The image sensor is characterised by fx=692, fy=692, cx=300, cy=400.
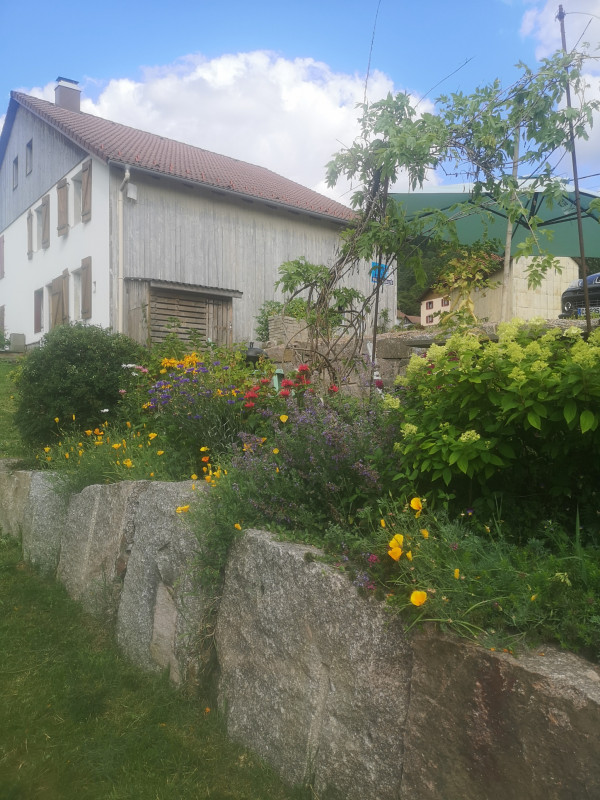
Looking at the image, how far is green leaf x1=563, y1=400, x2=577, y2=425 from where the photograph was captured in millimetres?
2168

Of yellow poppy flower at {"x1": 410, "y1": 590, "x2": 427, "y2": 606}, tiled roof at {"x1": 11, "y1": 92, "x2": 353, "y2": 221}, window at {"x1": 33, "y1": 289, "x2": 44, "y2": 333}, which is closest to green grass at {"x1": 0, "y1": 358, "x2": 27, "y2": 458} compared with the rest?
tiled roof at {"x1": 11, "y1": 92, "x2": 353, "y2": 221}

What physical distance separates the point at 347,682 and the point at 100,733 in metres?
1.37

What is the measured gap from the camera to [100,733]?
314 centimetres

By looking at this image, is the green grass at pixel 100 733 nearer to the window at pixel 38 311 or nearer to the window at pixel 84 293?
the window at pixel 84 293

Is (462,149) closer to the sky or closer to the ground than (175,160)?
closer to the ground

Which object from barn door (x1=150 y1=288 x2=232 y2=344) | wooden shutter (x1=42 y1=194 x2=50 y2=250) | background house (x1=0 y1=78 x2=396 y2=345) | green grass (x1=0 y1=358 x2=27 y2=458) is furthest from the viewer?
wooden shutter (x1=42 y1=194 x2=50 y2=250)

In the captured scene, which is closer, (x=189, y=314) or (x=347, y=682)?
(x=347, y=682)

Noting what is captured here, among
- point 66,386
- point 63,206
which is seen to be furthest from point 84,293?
point 66,386

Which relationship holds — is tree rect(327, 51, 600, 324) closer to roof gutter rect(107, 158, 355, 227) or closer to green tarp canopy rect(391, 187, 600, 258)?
green tarp canopy rect(391, 187, 600, 258)

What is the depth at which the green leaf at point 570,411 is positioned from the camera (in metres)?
2.17

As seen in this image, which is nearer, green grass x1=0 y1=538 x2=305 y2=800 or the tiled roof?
green grass x1=0 y1=538 x2=305 y2=800

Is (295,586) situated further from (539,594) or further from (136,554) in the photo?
(136,554)

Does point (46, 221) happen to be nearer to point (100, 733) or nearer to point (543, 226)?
point (543, 226)

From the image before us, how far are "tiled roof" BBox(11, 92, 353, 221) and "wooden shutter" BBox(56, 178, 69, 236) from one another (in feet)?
3.87
